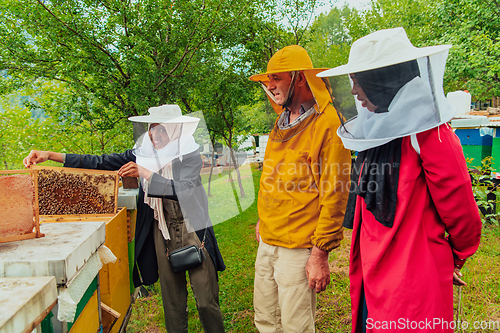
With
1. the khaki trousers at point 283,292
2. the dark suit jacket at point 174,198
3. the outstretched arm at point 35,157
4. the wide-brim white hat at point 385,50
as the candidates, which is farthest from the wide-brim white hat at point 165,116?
the wide-brim white hat at point 385,50

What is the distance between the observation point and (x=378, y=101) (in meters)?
1.24

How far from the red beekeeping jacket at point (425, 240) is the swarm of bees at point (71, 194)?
180 centimetres

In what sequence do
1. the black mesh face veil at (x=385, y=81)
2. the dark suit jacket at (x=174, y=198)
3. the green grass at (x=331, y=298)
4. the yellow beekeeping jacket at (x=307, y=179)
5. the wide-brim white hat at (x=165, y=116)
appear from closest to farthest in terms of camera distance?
1. the black mesh face veil at (x=385, y=81)
2. the yellow beekeeping jacket at (x=307, y=179)
3. the dark suit jacket at (x=174, y=198)
4. the wide-brim white hat at (x=165, y=116)
5. the green grass at (x=331, y=298)

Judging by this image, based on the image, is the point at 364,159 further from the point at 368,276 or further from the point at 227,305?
the point at 227,305

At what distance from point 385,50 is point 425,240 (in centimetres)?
74

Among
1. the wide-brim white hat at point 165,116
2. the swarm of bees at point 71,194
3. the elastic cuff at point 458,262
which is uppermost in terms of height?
the wide-brim white hat at point 165,116

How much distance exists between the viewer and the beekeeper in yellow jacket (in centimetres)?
154

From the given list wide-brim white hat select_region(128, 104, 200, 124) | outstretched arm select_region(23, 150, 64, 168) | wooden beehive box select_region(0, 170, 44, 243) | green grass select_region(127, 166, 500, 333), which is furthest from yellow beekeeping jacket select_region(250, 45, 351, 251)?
outstretched arm select_region(23, 150, 64, 168)

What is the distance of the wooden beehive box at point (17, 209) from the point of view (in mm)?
1068

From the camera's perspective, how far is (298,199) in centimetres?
164

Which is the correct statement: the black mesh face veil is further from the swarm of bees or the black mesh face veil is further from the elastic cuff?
the swarm of bees

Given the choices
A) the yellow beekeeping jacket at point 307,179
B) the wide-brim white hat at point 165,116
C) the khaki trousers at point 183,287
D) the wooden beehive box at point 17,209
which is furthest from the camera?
the wide-brim white hat at point 165,116

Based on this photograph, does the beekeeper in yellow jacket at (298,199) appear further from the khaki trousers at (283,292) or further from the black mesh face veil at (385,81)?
the black mesh face veil at (385,81)

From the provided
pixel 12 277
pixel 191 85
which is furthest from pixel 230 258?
pixel 12 277
